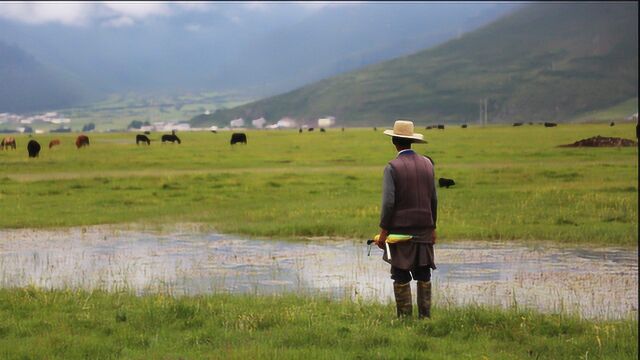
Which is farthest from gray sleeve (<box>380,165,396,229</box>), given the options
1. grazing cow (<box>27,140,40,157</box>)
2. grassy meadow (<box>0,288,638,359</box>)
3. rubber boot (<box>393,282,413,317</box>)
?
grazing cow (<box>27,140,40,157</box>)

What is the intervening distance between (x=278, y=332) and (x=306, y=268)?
775 centimetres

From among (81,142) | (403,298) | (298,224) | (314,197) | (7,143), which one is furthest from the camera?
(81,142)

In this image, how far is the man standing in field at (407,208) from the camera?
11195 mm

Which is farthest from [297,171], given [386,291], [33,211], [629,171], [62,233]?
[386,291]

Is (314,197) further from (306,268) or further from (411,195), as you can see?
(411,195)

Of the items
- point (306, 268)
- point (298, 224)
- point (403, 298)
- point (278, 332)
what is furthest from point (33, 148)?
point (278, 332)

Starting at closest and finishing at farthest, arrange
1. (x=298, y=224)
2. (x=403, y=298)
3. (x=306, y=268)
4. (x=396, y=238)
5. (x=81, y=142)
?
(x=396, y=238) → (x=403, y=298) → (x=306, y=268) → (x=298, y=224) → (x=81, y=142)

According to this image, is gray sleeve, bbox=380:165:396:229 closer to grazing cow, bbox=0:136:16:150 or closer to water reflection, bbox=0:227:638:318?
water reflection, bbox=0:227:638:318

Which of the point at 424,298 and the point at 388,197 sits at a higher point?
the point at 388,197

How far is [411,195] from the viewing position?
36.9ft

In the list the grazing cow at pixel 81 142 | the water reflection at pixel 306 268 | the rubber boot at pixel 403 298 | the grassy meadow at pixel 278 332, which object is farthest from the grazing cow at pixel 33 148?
the rubber boot at pixel 403 298

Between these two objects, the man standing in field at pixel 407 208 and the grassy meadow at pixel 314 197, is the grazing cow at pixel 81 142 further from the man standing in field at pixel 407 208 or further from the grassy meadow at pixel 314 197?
the man standing in field at pixel 407 208

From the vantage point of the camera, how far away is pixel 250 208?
1175 inches

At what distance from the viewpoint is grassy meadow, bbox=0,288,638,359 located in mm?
9727
